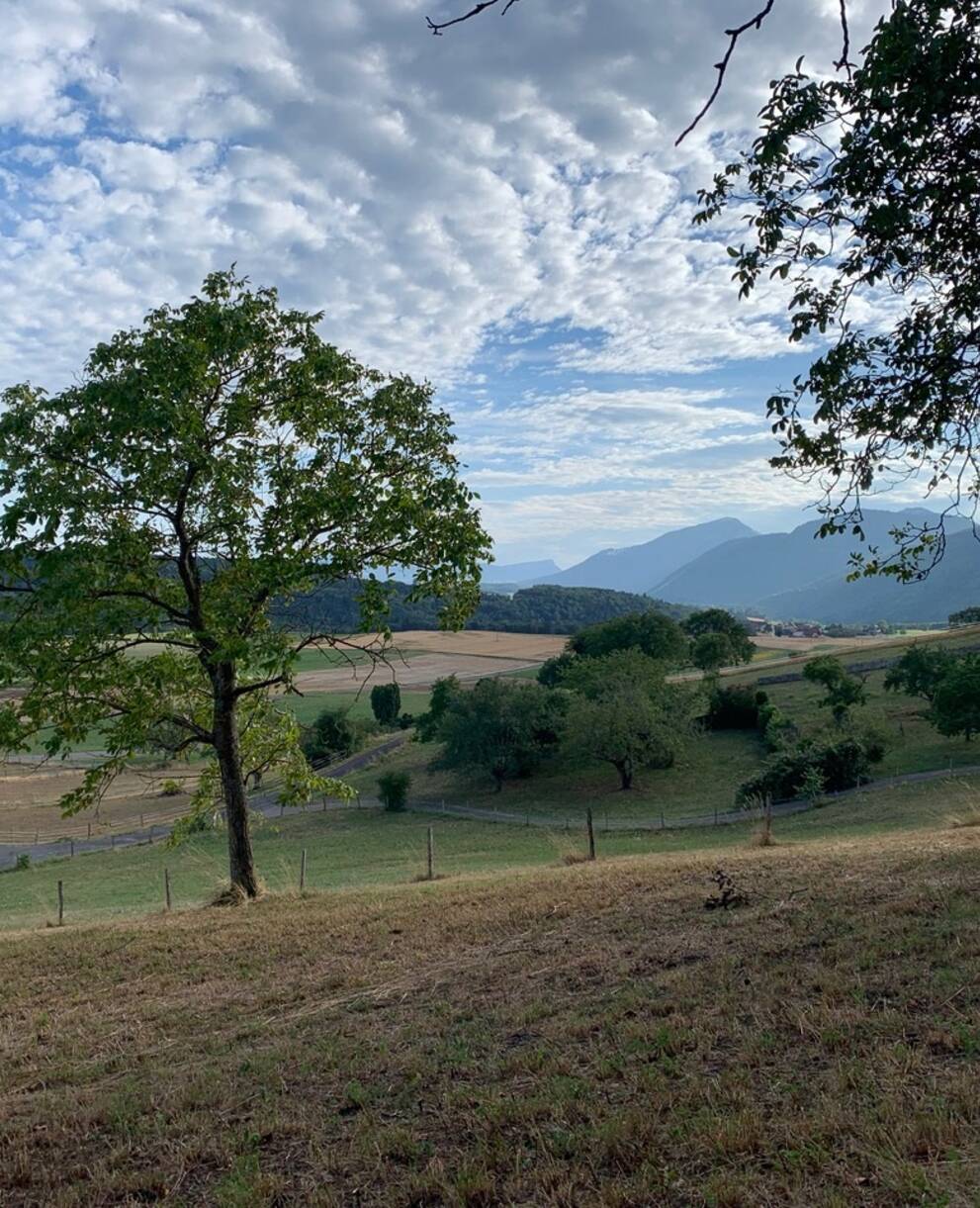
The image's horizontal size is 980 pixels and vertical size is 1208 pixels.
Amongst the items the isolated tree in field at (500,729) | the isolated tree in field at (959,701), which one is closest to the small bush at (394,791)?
the isolated tree in field at (500,729)

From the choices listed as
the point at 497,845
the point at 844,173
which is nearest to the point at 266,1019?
the point at 844,173

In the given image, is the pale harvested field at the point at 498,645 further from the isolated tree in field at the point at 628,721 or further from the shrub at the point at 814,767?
the shrub at the point at 814,767

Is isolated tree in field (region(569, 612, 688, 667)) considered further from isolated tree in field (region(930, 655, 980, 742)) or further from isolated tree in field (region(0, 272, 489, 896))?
isolated tree in field (region(0, 272, 489, 896))

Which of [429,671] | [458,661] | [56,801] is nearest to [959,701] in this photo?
[56,801]

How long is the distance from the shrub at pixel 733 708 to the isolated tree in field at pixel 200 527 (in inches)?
1916

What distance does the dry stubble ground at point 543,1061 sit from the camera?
3777 mm

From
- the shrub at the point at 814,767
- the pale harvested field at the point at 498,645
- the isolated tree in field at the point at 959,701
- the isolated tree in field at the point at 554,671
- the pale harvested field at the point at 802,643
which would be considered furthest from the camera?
the pale harvested field at the point at 802,643

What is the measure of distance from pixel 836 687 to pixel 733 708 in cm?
764

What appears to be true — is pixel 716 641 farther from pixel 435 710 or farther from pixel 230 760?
pixel 230 760

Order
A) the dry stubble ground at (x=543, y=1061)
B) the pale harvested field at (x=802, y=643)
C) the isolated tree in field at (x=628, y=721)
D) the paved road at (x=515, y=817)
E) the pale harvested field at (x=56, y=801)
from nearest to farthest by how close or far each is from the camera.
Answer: the dry stubble ground at (x=543, y=1061)
the paved road at (x=515, y=817)
the isolated tree in field at (x=628, y=721)
the pale harvested field at (x=56, y=801)
the pale harvested field at (x=802, y=643)

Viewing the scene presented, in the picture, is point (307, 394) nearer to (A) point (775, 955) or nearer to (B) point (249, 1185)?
(A) point (775, 955)

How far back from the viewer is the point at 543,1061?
205 inches

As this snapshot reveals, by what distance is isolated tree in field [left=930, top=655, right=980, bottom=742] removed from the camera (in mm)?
39719

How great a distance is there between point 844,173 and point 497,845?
30.8 metres
